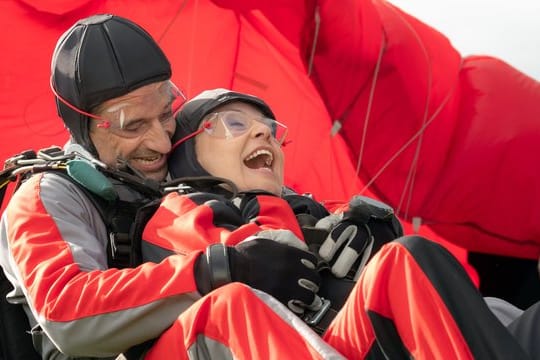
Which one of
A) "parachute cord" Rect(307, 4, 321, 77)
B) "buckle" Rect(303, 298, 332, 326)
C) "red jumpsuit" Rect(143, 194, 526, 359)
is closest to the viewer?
"red jumpsuit" Rect(143, 194, 526, 359)

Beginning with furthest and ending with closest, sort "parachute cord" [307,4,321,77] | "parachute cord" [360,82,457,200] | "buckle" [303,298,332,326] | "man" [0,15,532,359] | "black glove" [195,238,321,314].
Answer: "parachute cord" [360,82,457,200] < "parachute cord" [307,4,321,77] < "buckle" [303,298,332,326] < "black glove" [195,238,321,314] < "man" [0,15,532,359]

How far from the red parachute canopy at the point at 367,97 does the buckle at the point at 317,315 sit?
2.42m

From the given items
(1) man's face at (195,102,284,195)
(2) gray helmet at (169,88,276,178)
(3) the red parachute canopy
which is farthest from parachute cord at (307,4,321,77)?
(1) man's face at (195,102,284,195)

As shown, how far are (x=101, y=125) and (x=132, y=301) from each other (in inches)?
31.3

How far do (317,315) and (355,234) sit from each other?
34 centimetres

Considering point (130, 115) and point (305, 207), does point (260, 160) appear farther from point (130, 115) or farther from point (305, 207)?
point (130, 115)

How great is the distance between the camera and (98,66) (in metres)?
2.82

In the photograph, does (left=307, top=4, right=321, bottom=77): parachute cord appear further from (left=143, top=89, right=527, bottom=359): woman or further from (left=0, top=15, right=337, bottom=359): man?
(left=0, top=15, right=337, bottom=359): man

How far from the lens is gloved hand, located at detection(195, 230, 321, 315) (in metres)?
2.22

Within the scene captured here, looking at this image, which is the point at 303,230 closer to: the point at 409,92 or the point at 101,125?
the point at 101,125

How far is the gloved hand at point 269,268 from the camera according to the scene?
2.22 meters

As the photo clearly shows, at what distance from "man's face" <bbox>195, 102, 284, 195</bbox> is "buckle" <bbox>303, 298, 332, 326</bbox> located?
0.48 metres

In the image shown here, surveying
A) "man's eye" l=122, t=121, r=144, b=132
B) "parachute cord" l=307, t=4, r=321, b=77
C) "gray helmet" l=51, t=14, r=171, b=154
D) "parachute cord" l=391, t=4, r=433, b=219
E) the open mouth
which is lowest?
"parachute cord" l=391, t=4, r=433, b=219

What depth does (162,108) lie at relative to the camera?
2.92 metres
